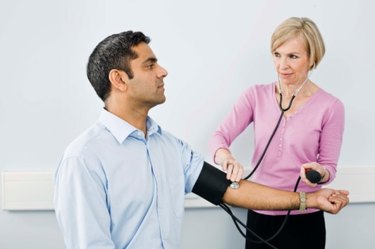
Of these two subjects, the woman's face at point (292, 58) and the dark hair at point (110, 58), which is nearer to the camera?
the dark hair at point (110, 58)

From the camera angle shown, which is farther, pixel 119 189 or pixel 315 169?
pixel 315 169

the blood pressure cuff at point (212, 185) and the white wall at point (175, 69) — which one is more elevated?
the white wall at point (175, 69)

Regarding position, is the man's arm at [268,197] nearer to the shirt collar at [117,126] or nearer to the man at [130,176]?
the man at [130,176]

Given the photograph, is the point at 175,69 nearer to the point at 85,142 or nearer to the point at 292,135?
the point at 292,135

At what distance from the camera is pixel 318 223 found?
5.85 feet

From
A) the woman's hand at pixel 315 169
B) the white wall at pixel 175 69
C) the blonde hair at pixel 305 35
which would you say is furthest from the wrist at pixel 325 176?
the white wall at pixel 175 69

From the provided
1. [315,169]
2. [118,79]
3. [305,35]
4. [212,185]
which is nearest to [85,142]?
[118,79]

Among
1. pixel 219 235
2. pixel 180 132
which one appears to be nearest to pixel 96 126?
pixel 180 132

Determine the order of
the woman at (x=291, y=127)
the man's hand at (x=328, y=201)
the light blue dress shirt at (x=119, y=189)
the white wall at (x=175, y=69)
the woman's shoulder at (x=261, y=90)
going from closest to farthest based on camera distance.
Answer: the light blue dress shirt at (x=119, y=189) → the man's hand at (x=328, y=201) → the woman at (x=291, y=127) → the woman's shoulder at (x=261, y=90) → the white wall at (x=175, y=69)

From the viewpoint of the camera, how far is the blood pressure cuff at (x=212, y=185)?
151 centimetres

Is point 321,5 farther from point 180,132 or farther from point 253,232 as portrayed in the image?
point 253,232

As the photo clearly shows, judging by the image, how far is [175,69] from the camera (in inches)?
79.1

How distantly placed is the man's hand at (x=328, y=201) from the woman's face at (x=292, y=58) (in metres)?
0.47

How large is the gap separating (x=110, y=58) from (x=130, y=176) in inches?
14.0
